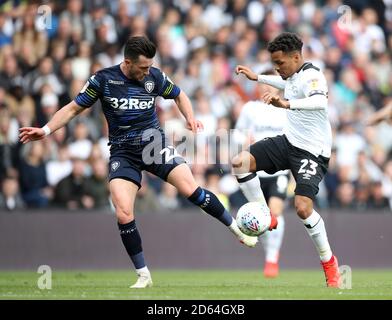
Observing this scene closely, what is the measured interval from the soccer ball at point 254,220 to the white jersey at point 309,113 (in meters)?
0.90

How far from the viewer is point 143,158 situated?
12477mm

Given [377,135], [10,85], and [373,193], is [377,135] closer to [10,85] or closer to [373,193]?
[373,193]

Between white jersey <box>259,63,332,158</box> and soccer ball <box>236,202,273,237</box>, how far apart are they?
35.4 inches

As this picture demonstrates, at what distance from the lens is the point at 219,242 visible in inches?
744

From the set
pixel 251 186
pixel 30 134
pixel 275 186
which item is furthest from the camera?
pixel 275 186

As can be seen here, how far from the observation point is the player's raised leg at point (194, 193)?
1248 centimetres

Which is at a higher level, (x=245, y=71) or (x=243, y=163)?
(x=245, y=71)

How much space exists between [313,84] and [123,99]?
219 centimetres

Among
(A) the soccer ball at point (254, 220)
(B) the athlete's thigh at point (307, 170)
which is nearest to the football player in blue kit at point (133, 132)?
(A) the soccer ball at point (254, 220)

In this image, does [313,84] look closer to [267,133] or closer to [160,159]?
[160,159]

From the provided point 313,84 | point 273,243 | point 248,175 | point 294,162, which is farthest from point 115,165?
point 273,243

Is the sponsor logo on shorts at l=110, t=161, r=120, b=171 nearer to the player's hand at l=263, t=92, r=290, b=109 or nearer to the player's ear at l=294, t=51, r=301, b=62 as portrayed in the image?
the player's hand at l=263, t=92, r=290, b=109
